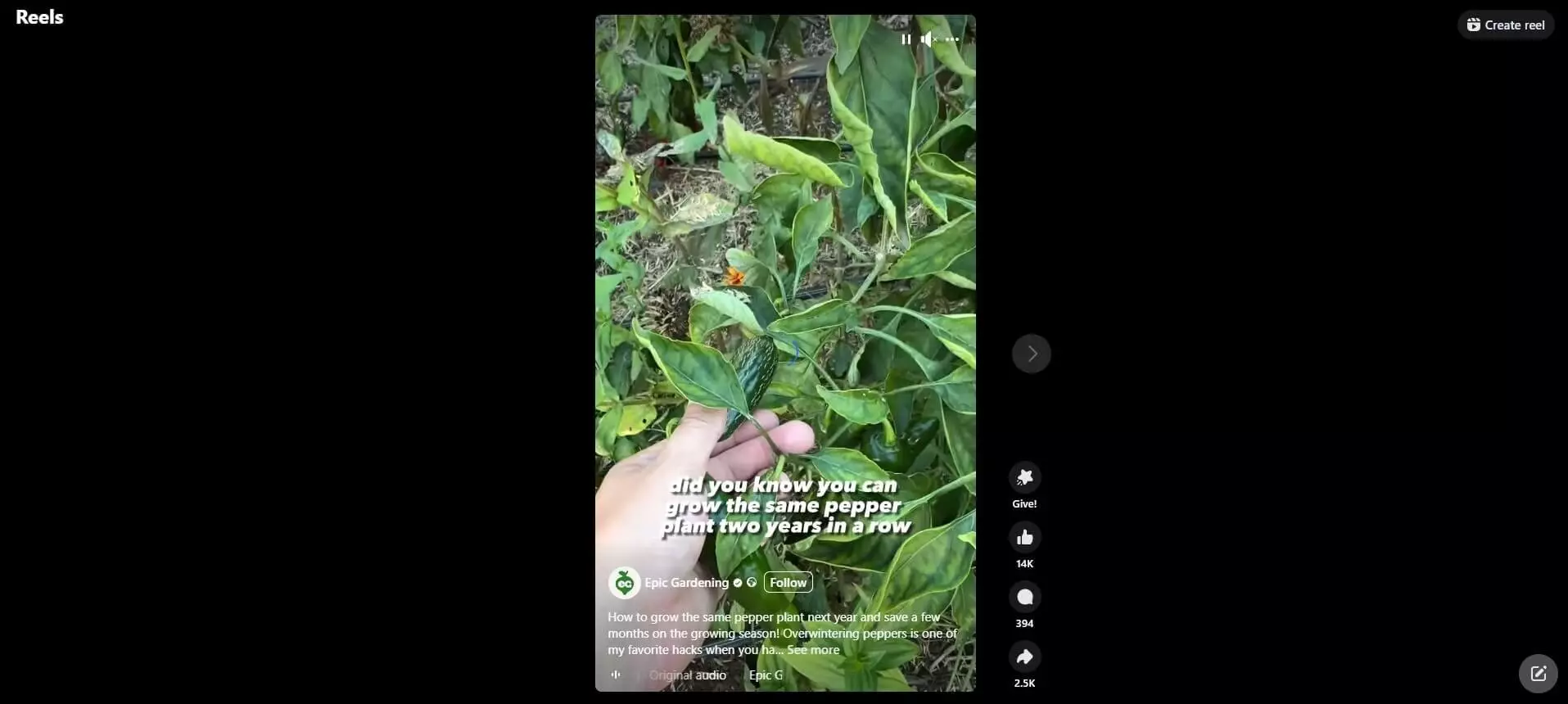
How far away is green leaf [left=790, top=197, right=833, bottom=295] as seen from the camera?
38.2 inches

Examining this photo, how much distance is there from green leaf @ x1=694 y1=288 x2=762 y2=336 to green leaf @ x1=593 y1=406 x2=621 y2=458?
0.41 ft

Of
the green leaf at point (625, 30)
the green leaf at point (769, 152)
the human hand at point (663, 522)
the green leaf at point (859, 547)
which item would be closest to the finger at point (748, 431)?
the human hand at point (663, 522)

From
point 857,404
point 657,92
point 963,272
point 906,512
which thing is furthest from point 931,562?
point 657,92

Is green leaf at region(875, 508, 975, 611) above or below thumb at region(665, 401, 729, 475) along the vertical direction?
below

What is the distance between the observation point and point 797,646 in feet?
3.34

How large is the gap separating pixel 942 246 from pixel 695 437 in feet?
0.89

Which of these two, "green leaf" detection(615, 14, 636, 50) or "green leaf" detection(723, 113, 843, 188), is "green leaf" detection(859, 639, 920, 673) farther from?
"green leaf" detection(615, 14, 636, 50)

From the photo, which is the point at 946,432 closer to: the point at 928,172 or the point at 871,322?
the point at 871,322

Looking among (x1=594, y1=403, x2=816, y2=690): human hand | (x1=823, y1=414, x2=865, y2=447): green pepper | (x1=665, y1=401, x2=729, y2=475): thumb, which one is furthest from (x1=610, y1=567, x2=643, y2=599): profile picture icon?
(x1=823, y1=414, x2=865, y2=447): green pepper

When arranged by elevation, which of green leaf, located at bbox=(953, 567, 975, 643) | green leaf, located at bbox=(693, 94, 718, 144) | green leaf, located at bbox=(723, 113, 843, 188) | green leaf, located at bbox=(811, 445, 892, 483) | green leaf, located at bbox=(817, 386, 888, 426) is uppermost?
green leaf, located at bbox=(693, 94, 718, 144)

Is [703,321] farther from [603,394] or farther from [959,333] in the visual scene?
[959,333]
